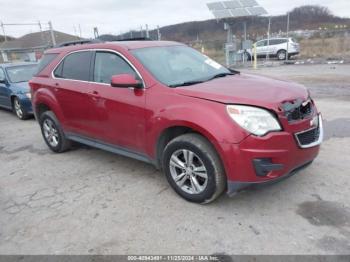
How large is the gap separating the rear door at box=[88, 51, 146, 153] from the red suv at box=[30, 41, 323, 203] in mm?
13

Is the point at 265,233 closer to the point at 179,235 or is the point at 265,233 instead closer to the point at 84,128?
the point at 179,235

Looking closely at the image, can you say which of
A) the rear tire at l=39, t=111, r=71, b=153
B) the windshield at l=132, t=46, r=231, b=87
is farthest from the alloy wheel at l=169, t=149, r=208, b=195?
the rear tire at l=39, t=111, r=71, b=153

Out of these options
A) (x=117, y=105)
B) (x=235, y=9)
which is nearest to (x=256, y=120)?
(x=117, y=105)

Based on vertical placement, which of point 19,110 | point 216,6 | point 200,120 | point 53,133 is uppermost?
point 216,6

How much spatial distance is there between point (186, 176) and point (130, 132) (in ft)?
3.13

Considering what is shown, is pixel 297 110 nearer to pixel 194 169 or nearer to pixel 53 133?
pixel 194 169

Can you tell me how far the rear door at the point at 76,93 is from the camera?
4.78 metres

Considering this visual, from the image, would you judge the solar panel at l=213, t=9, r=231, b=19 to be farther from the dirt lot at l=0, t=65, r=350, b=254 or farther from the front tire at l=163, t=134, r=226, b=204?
the front tire at l=163, t=134, r=226, b=204

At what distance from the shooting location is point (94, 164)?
17.1 feet

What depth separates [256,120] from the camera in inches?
127

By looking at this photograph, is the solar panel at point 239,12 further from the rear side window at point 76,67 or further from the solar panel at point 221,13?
the rear side window at point 76,67

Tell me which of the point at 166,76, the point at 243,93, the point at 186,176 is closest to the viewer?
the point at 243,93

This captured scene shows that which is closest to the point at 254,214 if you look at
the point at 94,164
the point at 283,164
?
the point at 283,164

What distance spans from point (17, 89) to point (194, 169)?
7147 mm
